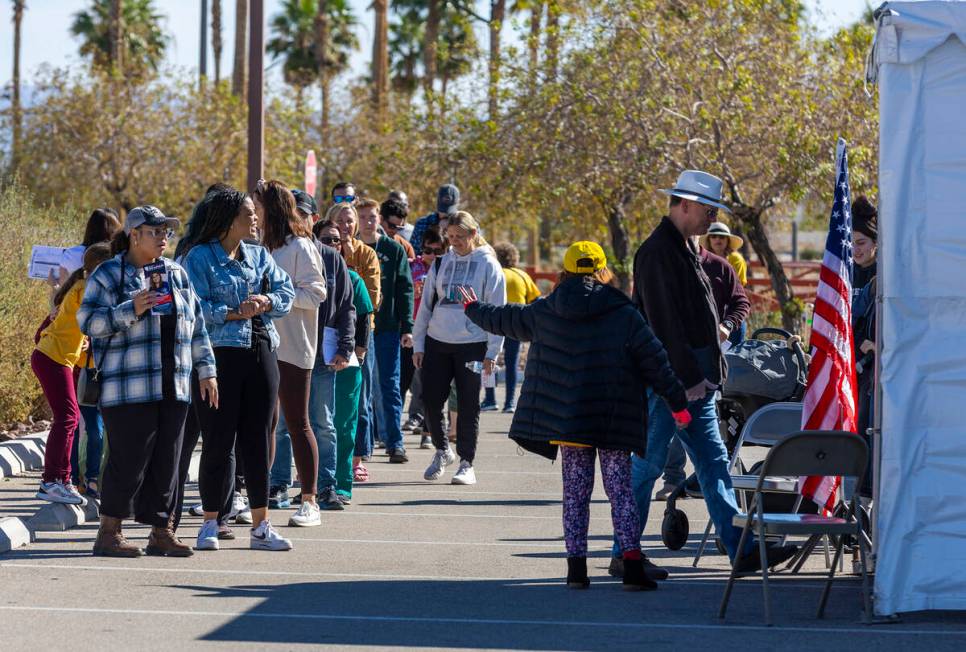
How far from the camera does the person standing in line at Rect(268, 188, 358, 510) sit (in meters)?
10.3

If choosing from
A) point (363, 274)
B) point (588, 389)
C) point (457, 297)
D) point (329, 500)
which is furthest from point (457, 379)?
point (588, 389)

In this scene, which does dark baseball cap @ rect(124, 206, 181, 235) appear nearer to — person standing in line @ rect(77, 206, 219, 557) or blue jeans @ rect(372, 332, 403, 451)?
person standing in line @ rect(77, 206, 219, 557)

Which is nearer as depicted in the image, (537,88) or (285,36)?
(537,88)

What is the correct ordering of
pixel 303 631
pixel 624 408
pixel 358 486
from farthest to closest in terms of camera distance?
pixel 358 486
pixel 624 408
pixel 303 631

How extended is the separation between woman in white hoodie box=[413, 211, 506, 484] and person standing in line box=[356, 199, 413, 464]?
990mm

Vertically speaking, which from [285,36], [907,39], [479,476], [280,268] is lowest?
[479,476]

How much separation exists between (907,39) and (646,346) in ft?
6.09

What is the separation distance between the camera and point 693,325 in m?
8.25

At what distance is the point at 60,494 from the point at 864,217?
526 centimetres

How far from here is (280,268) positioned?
9359 millimetres

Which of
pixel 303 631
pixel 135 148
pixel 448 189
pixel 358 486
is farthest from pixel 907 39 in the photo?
pixel 135 148

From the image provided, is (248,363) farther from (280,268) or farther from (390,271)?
(390,271)

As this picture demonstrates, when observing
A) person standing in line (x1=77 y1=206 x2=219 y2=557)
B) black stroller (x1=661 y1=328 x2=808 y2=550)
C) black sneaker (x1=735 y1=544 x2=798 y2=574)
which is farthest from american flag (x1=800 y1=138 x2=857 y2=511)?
person standing in line (x1=77 y1=206 x2=219 y2=557)

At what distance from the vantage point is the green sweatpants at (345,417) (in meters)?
10.8
